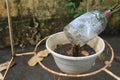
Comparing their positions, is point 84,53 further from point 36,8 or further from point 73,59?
point 36,8

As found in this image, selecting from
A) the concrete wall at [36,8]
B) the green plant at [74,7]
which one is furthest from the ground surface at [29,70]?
the green plant at [74,7]

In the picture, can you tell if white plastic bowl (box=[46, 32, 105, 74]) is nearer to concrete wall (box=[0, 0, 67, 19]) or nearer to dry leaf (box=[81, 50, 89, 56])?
dry leaf (box=[81, 50, 89, 56])

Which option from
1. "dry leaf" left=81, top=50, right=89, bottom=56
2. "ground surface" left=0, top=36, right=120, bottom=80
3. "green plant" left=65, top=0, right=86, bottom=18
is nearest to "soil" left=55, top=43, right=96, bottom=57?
"dry leaf" left=81, top=50, right=89, bottom=56

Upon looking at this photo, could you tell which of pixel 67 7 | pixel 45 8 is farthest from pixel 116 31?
pixel 45 8

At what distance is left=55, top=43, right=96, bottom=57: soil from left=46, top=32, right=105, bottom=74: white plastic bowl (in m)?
0.03

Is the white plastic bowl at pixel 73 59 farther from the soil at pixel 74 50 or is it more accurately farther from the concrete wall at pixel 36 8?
the concrete wall at pixel 36 8

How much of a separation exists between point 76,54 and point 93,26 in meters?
0.18

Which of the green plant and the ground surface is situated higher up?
the green plant

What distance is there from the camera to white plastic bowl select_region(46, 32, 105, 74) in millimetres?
1166

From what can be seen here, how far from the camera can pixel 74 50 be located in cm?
128

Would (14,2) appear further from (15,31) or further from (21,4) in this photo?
(15,31)

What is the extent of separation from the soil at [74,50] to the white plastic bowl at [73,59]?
3cm

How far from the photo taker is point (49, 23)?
2084 millimetres

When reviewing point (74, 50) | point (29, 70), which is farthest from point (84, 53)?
point (29, 70)
